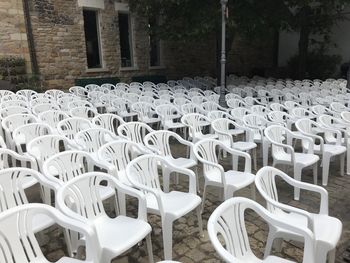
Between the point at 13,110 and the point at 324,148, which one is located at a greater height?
the point at 13,110

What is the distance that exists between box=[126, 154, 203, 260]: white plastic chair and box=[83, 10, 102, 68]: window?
10.3 metres

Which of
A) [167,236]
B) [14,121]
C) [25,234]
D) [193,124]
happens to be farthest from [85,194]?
[14,121]

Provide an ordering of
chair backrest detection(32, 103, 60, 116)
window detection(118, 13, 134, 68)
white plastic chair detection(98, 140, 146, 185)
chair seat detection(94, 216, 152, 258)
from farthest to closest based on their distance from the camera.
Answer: window detection(118, 13, 134, 68) < chair backrest detection(32, 103, 60, 116) < white plastic chair detection(98, 140, 146, 185) < chair seat detection(94, 216, 152, 258)

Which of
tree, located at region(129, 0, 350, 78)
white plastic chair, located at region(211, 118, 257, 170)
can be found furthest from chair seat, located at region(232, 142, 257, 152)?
tree, located at region(129, 0, 350, 78)

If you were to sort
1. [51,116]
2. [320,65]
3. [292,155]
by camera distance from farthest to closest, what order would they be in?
[320,65]
[51,116]
[292,155]

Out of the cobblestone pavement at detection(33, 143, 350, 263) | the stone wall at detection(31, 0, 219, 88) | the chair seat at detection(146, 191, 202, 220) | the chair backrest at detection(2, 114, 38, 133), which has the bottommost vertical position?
the cobblestone pavement at detection(33, 143, 350, 263)

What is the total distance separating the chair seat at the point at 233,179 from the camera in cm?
344

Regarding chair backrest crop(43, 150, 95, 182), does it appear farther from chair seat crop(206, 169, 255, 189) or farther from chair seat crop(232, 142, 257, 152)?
chair seat crop(232, 142, 257, 152)

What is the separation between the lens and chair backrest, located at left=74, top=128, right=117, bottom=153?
4387 millimetres

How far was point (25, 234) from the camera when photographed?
6.98ft

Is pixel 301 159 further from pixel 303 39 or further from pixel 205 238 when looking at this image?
pixel 303 39

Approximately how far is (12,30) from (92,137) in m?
7.69

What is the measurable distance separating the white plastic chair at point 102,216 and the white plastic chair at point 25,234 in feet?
0.52

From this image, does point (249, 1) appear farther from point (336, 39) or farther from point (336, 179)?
point (336, 39)
